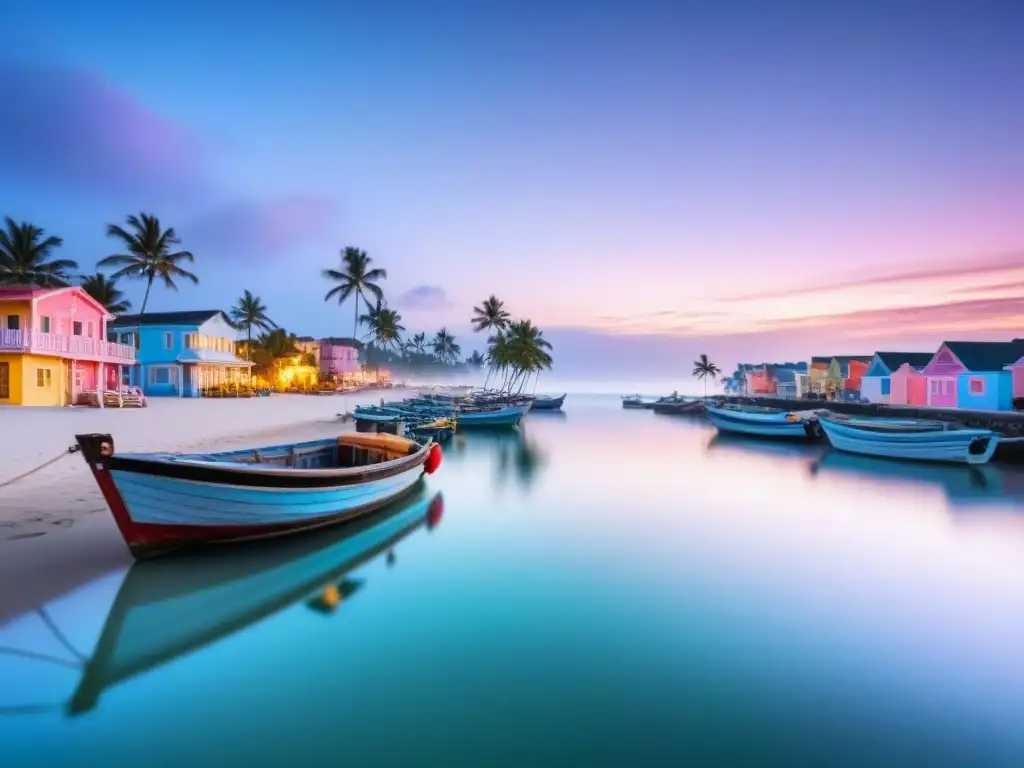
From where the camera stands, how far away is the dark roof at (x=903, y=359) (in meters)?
45.2

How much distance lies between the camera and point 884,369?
159 ft

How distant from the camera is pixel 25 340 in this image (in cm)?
2544

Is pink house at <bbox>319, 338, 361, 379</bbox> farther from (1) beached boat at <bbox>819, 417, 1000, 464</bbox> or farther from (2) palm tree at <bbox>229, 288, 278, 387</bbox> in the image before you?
(1) beached boat at <bbox>819, 417, 1000, 464</bbox>

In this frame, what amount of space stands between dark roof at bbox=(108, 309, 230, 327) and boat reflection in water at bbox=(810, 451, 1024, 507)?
42149mm

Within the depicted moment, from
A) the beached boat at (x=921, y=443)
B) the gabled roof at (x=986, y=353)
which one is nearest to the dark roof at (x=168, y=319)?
the beached boat at (x=921, y=443)

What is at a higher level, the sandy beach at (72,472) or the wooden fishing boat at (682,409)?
the sandy beach at (72,472)

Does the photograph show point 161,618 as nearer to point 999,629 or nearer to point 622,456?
point 999,629

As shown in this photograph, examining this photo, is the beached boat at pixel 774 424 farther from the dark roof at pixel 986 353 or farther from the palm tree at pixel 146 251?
the palm tree at pixel 146 251

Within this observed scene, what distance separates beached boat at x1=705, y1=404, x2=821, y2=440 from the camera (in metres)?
37.8

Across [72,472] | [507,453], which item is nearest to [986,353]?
[507,453]

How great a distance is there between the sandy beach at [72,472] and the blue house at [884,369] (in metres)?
46.3

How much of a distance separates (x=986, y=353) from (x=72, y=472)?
5090 centimetres

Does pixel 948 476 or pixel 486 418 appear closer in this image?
pixel 948 476

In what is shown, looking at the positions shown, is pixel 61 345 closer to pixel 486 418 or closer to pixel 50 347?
pixel 50 347
